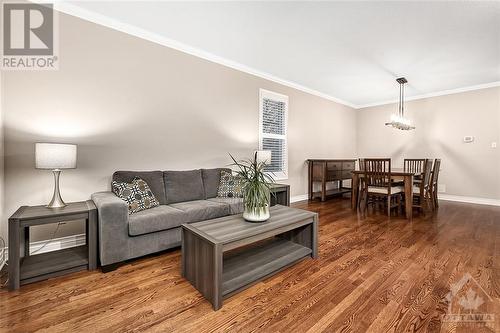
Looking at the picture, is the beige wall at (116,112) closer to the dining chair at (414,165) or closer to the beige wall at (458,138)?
the dining chair at (414,165)

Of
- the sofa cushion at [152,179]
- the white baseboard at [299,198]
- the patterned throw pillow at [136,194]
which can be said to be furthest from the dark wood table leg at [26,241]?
the white baseboard at [299,198]

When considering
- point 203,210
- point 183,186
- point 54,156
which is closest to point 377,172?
point 203,210

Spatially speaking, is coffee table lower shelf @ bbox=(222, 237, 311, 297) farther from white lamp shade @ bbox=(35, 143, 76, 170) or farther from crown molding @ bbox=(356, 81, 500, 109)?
crown molding @ bbox=(356, 81, 500, 109)

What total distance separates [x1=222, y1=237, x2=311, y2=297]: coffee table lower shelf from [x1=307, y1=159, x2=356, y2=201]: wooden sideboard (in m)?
2.79

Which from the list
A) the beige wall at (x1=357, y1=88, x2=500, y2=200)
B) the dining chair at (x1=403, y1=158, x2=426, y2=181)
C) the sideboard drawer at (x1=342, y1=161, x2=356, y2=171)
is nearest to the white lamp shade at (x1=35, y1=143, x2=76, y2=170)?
the sideboard drawer at (x1=342, y1=161, x2=356, y2=171)

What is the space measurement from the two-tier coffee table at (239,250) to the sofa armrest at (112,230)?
59 cm

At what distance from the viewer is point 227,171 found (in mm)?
3449

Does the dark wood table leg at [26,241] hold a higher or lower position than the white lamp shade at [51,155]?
lower

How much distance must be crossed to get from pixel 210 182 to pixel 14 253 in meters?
1.98

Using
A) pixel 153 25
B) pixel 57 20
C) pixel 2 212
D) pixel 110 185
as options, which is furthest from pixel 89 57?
pixel 2 212

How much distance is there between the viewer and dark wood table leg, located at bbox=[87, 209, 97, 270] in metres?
1.95

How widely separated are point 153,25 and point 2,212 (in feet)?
8.18

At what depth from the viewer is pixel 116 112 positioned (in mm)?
2729

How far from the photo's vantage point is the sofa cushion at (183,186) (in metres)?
2.82
